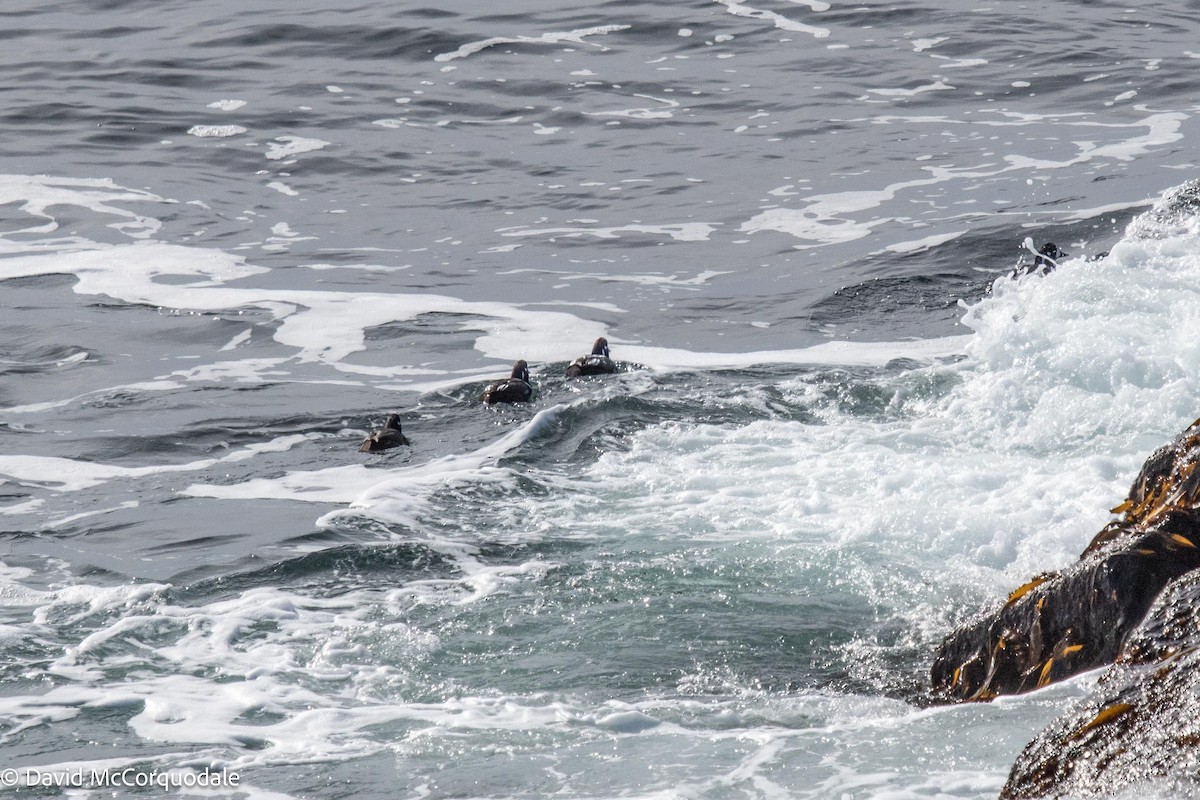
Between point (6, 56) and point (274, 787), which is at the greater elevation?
point (6, 56)

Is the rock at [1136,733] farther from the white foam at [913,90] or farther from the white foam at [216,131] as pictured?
the white foam at [216,131]

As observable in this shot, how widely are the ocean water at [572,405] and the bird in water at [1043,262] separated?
248 millimetres

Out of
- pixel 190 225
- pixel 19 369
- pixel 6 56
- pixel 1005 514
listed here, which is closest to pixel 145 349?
pixel 19 369

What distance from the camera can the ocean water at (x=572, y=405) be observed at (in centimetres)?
523

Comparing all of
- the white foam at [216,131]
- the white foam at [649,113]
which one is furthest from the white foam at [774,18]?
the white foam at [216,131]

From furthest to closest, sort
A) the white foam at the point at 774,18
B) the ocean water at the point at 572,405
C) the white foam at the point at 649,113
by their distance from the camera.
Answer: the white foam at the point at 774,18
the white foam at the point at 649,113
the ocean water at the point at 572,405

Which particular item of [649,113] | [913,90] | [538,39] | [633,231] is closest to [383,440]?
[633,231]

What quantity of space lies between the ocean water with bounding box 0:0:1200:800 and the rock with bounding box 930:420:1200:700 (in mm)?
169

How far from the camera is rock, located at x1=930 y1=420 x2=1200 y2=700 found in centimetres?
448

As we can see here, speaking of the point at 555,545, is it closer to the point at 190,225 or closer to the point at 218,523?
the point at 218,523

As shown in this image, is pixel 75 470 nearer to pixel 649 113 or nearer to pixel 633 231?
pixel 633 231

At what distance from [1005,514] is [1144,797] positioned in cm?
441

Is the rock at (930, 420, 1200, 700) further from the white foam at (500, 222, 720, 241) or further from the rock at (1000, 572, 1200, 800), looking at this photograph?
the white foam at (500, 222, 720, 241)

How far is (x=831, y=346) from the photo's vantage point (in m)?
11.2
